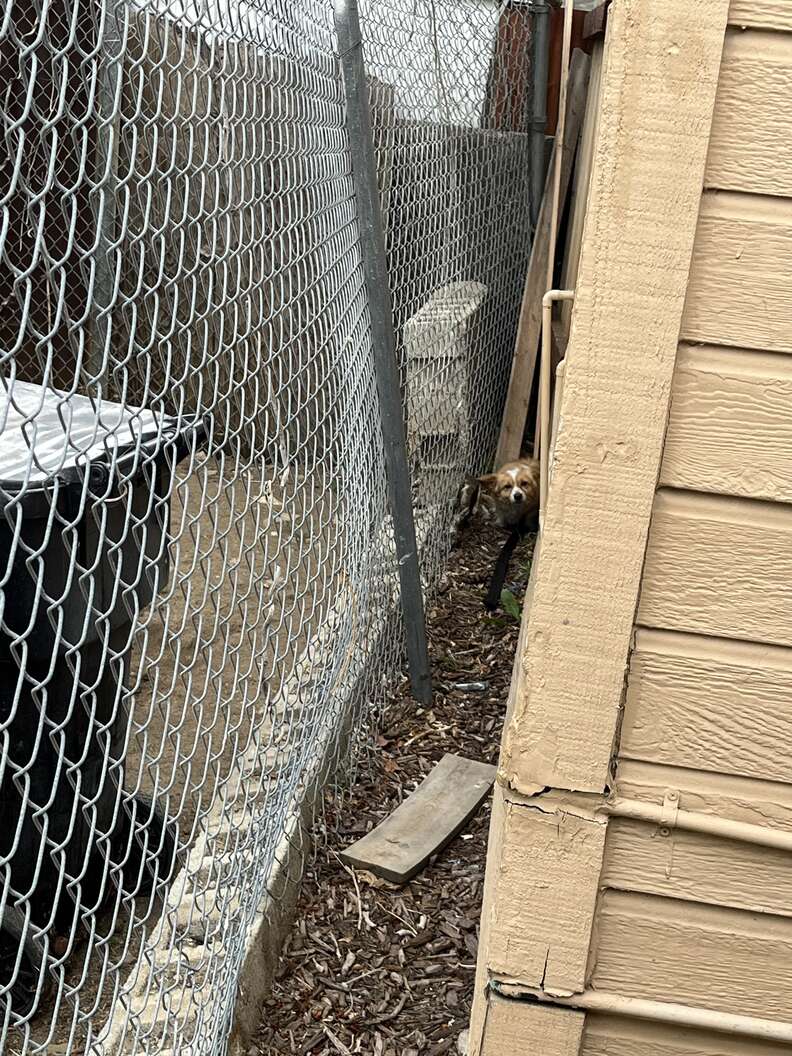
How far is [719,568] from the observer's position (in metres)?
1.83

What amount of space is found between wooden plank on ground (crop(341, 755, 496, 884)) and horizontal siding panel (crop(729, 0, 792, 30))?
2414 mm

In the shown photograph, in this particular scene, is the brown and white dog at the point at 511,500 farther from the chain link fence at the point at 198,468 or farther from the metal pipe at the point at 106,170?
the metal pipe at the point at 106,170

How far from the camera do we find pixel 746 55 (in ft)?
5.22

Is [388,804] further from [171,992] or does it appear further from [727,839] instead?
[727,839]

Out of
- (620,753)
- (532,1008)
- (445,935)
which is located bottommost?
(445,935)

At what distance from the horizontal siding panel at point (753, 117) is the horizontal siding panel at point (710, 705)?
760mm

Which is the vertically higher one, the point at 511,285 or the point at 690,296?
the point at 690,296

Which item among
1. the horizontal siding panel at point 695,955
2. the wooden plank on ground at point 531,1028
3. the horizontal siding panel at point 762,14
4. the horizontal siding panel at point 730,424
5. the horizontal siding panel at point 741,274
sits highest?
the horizontal siding panel at point 762,14

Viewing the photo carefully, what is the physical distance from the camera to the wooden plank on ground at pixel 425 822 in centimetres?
321

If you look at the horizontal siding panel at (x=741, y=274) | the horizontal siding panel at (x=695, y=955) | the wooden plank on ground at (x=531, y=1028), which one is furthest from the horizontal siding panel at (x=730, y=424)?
the wooden plank on ground at (x=531, y=1028)

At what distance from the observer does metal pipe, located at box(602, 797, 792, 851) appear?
1929 millimetres

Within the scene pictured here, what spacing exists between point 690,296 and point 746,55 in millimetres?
354

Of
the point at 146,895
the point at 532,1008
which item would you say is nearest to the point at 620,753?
the point at 532,1008

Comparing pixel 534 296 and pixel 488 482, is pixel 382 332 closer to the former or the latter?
pixel 488 482
